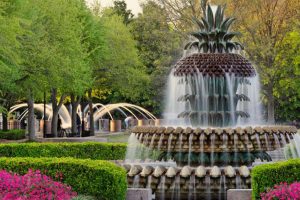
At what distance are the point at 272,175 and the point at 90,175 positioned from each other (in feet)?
12.1

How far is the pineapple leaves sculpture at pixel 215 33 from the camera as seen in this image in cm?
1703

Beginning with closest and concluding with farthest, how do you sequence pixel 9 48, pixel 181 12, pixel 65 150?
pixel 65 150 → pixel 9 48 → pixel 181 12

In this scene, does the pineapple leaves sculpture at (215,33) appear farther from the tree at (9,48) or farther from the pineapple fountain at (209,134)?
the tree at (9,48)

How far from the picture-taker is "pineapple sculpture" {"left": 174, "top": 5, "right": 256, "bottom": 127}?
53.8 ft

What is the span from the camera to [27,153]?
21.6 metres

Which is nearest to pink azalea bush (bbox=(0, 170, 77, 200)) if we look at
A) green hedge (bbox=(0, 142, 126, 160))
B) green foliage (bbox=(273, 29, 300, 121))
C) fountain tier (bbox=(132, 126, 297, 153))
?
fountain tier (bbox=(132, 126, 297, 153))

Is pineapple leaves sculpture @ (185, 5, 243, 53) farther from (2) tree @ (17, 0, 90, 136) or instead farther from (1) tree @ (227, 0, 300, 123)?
(1) tree @ (227, 0, 300, 123)

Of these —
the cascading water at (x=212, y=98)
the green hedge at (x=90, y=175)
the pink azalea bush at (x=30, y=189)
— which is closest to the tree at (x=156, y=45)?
the cascading water at (x=212, y=98)

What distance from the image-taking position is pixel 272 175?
12938 mm

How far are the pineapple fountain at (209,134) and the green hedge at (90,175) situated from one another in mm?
1416

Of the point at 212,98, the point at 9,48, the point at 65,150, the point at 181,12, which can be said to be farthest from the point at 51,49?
the point at 212,98

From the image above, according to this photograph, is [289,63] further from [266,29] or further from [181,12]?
[181,12]

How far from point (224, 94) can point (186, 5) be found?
3398 cm

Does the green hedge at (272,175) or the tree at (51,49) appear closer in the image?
the green hedge at (272,175)
